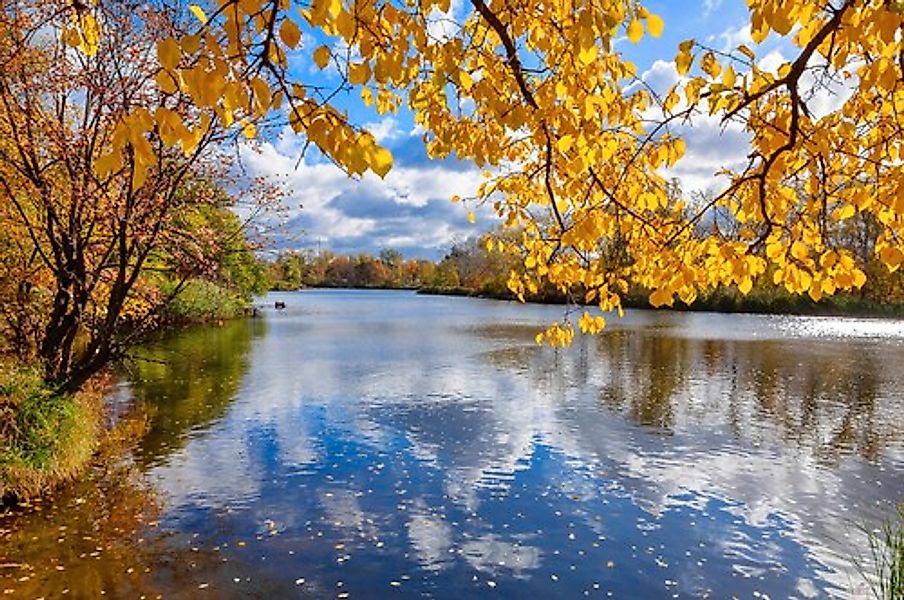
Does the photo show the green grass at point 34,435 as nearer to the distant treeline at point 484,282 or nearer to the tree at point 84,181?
the tree at point 84,181

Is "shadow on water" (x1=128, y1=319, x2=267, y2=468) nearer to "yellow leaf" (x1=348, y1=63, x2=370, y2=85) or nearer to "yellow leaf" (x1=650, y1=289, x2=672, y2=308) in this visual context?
"yellow leaf" (x1=650, y1=289, x2=672, y2=308)

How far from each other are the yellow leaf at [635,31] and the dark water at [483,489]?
5.43 m

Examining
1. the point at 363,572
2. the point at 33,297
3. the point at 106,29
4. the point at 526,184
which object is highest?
the point at 106,29

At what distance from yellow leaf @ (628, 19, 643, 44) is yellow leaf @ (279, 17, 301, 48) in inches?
54.3

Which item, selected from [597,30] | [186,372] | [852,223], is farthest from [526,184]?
[852,223]

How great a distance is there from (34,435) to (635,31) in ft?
30.3

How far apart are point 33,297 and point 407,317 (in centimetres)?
3325

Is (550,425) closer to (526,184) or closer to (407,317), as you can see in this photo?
(526,184)

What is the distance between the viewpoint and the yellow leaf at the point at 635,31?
257 centimetres

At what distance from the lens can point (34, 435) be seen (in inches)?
338

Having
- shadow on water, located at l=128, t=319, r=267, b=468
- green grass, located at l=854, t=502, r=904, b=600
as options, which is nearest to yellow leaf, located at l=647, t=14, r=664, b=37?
green grass, located at l=854, t=502, r=904, b=600

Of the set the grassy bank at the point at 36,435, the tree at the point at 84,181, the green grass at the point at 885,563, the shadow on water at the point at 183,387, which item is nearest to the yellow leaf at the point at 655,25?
the green grass at the point at 885,563

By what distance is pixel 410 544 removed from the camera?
7398 millimetres

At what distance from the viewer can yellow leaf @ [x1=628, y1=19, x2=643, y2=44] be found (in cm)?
257
